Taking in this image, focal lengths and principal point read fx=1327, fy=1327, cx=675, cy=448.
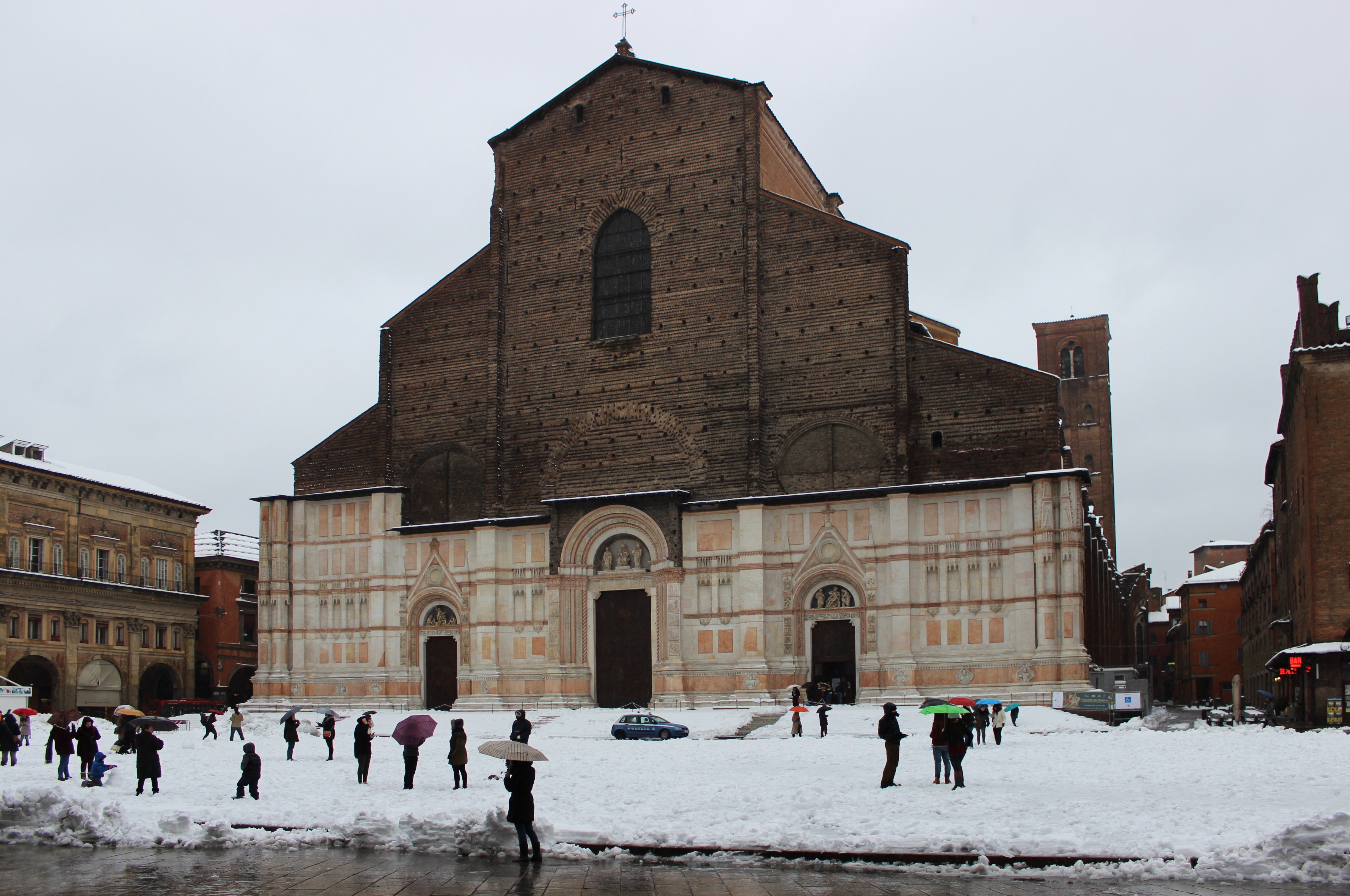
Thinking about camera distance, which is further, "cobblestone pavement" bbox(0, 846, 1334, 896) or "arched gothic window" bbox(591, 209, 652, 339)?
"arched gothic window" bbox(591, 209, 652, 339)

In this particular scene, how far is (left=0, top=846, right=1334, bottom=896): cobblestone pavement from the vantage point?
1246cm

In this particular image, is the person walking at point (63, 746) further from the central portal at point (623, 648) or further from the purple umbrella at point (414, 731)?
the central portal at point (623, 648)

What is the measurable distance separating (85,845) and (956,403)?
28680 mm

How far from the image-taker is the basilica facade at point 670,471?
38812 millimetres

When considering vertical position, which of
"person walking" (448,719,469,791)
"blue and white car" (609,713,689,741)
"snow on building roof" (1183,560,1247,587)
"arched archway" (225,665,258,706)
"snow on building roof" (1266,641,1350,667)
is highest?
"snow on building roof" (1183,560,1247,587)

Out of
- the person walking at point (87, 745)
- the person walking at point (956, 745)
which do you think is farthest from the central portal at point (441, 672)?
the person walking at point (956, 745)

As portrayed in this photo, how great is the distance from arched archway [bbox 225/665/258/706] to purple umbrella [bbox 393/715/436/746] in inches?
1665

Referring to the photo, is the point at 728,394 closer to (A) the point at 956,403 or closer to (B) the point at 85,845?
(A) the point at 956,403

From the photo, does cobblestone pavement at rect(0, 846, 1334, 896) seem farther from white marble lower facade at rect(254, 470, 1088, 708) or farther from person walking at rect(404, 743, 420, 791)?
white marble lower facade at rect(254, 470, 1088, 708)

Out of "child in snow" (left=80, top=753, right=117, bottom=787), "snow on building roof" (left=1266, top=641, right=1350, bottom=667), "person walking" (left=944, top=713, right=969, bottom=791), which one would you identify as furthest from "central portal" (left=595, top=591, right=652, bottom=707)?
"person walking" (left=944, top=713, right=969, bottom=791)

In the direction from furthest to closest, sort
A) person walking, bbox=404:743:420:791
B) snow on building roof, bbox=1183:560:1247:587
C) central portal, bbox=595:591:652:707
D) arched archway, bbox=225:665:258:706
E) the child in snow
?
snow on building roof, bbox=1183:560:1247:587, arched archway, bbox=225:665:258:706, central portal, bbox=595:591:652:707, the child in snow, person walking, bbox=404:743:420:791

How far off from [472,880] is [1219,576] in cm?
8665

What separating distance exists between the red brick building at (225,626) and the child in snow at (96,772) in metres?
40.8

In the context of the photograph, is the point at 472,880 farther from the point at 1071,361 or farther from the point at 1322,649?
the point at 1071,361
